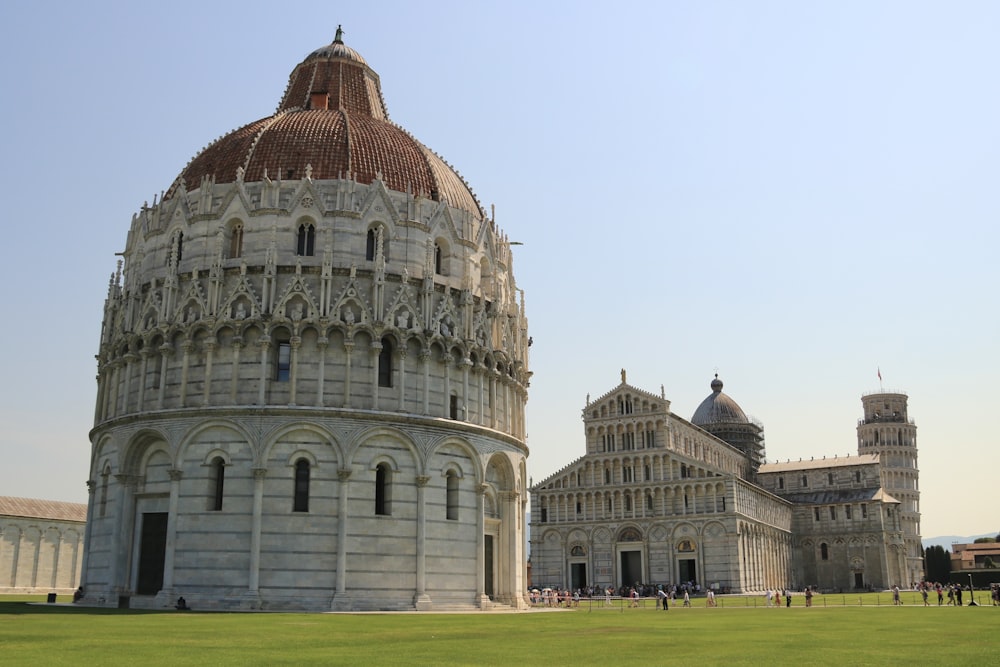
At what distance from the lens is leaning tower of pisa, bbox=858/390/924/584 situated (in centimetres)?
13300

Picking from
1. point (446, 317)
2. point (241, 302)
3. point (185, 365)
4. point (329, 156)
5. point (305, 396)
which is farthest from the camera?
point (329, 156)

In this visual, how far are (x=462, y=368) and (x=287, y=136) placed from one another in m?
14.2

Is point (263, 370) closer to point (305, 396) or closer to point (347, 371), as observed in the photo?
point (305, 396)

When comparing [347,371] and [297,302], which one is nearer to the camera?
[347,371]

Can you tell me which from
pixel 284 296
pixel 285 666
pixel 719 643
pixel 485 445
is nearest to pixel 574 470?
pixel 485 445

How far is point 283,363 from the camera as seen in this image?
133 feet

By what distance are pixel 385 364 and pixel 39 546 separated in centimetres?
4746

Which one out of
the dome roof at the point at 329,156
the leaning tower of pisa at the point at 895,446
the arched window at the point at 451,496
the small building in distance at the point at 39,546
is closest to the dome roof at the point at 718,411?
the leaning tower of pisa at the point at 895,446

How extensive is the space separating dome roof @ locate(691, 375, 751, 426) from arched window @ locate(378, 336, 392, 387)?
3431 inches

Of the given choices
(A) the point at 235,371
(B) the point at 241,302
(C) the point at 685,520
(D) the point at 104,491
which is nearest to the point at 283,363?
(A) the point at 235,371

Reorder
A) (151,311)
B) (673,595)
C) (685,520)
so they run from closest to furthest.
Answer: (151,311) < (673,595) < (685,520)

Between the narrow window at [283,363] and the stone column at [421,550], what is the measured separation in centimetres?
701

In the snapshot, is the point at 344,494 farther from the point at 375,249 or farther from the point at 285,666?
the point at 285,666

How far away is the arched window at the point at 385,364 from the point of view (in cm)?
4153
